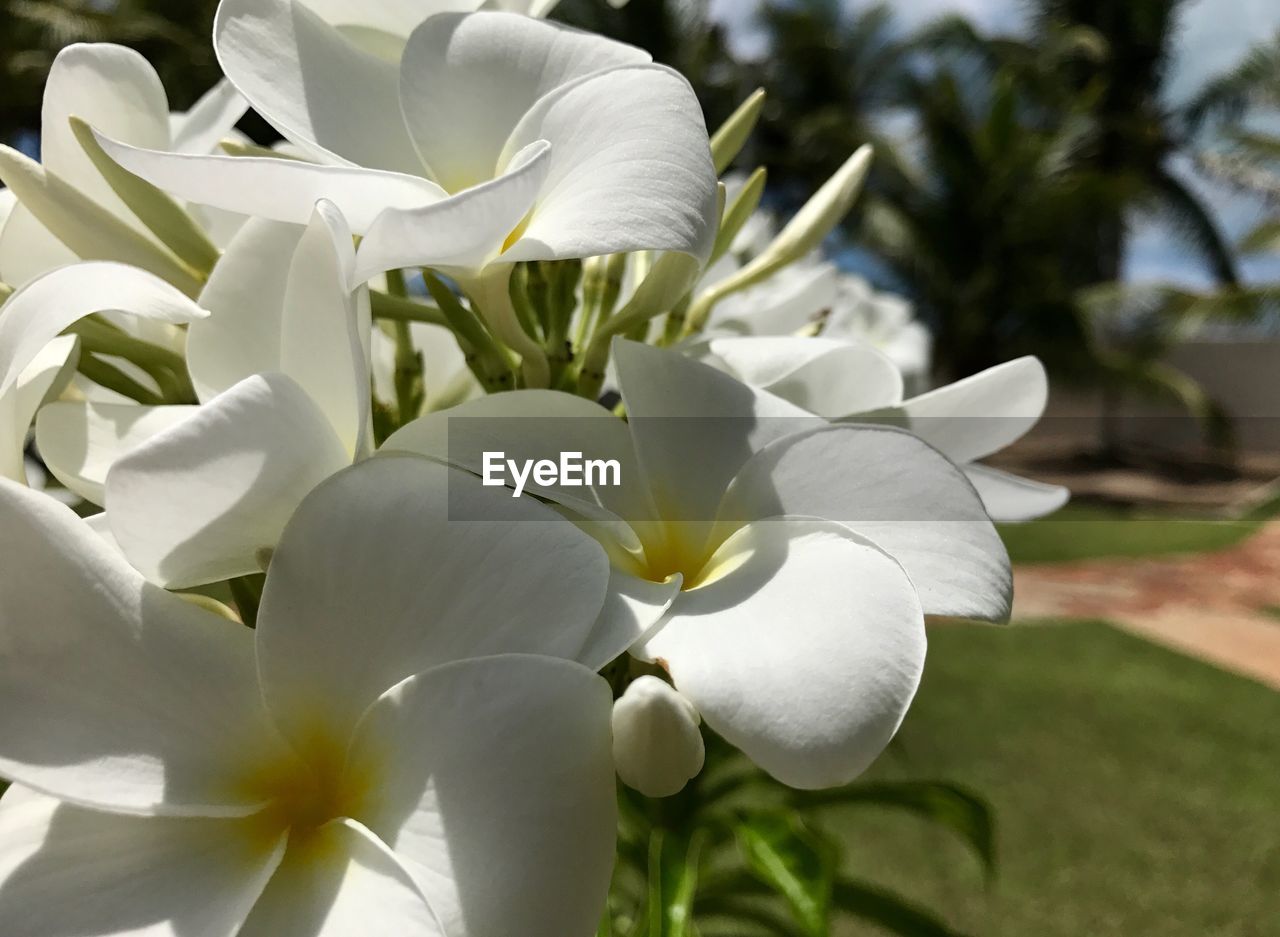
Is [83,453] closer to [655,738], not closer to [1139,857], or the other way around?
[655,738]

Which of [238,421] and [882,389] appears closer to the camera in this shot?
[238,421]

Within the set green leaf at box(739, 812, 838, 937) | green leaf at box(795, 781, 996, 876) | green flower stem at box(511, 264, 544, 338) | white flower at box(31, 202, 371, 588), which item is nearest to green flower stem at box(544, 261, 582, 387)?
green flower stem at box(511, 264, 544, 338)

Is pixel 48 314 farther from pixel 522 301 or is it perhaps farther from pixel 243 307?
pixel 522 301

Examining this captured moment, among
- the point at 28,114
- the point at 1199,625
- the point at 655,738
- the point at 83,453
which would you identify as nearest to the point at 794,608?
the point at 655,738

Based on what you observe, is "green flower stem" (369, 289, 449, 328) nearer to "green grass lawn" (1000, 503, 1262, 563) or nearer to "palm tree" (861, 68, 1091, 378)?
"green grass lawn" (1000, 503, 1262, 563)

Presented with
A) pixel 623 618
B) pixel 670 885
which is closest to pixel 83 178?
pixel 623 618

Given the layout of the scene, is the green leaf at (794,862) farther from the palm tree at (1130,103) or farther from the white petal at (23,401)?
A: the palm tree at (1130,103)
